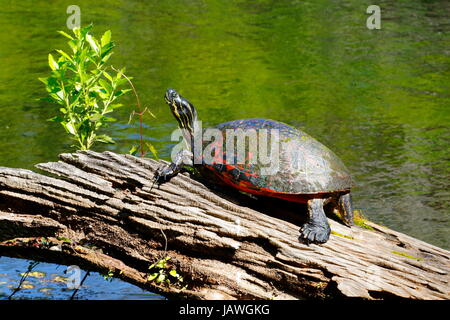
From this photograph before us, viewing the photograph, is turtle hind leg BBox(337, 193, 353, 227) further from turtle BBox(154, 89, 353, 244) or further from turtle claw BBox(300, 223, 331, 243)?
turtle claw BBox(300, 223, 331, 243)

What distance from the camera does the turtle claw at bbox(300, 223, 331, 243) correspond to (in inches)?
163

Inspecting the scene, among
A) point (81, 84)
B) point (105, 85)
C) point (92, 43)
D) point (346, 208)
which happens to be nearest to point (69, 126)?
point (81, 84)

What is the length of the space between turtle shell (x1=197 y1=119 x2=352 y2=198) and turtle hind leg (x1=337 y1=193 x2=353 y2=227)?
159 mm

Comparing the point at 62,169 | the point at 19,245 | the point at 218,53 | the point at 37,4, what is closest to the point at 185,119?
the point at 62,169

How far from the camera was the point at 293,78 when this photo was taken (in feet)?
39.5

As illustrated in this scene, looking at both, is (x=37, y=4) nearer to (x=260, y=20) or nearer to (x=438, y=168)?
(x=260, y=20)

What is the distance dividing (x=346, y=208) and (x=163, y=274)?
1.58 m

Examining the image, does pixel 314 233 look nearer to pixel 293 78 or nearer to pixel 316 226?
pixel 316 226

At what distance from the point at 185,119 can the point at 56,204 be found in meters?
1.37

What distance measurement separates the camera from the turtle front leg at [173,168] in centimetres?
449

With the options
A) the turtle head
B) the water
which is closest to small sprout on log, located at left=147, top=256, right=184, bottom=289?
the turtle head

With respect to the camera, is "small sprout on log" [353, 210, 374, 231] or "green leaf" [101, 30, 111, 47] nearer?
"small sprout on log" [353, 210, 374, 231]

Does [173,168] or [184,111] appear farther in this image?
[184,111]

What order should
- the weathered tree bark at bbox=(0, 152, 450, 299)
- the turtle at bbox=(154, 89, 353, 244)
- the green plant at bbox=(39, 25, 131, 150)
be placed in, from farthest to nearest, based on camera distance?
the green plant at bbox=(39, 25, 131, 150), the turtle at bbox=(154, 89, 353, 244), the weathered tree bark at bbox=(0, 152, 450, 299)
